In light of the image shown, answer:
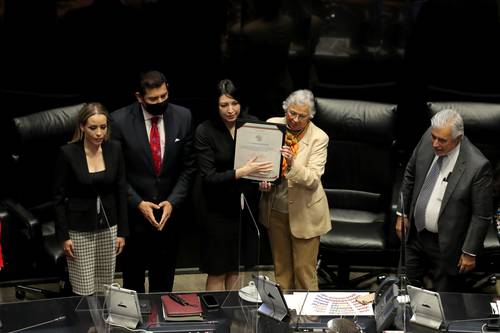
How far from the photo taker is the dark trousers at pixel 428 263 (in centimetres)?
555

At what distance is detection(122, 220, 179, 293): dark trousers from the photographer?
579 centimetres

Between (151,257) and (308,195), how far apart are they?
1.00m

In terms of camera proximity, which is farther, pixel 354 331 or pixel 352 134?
pixel 352 134

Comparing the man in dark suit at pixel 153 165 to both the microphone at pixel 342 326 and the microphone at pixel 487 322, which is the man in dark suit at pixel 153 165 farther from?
the microphone at pixel 487 322

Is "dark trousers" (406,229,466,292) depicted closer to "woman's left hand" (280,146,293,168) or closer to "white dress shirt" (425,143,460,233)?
"white dress shirt" (425,143,460,233)

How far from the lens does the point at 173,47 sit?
22.2ft

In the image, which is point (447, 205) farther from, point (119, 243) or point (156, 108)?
point (119, 243)

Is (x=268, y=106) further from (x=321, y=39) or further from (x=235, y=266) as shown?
(x=235, y=266)

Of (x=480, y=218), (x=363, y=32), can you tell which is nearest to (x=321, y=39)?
(x=363, y=32)

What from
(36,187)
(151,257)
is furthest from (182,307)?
(36,187)

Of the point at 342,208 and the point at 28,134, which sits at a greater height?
the point at 28,134

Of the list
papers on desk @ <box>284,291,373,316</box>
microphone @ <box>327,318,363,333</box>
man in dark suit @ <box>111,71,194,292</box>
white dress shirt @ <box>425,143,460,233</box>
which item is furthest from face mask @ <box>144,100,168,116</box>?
microphone @ <box>327,318,363,333</box>

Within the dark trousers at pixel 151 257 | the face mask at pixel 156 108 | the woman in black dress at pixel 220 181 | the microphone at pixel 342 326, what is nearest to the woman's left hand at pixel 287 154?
the woman in black dress at pixel 220 181

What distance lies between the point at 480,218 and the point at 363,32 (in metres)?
2.17
